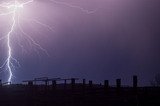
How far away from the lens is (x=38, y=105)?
69.9 feet

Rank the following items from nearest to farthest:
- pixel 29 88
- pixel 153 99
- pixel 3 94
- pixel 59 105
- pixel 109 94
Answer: pixel 153 99, pixel 109 94, pixel 59 105, pixel 29 88, pixel 3 94

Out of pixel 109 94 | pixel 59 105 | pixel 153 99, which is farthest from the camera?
pixel 59 105

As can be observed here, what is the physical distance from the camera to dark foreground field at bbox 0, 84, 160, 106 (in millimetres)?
17922

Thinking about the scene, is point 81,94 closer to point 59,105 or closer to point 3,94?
point 59,105

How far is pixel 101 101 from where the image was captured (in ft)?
62.6

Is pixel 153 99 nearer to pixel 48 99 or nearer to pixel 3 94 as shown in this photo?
pixel 48 99

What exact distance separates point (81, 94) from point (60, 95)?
1443 mm

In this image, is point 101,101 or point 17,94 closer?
point 101,101

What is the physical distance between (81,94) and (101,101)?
1.22 m

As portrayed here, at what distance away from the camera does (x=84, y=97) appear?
1977 cm

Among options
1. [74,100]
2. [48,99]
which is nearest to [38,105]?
[48,99]

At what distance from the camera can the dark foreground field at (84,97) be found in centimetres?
1792

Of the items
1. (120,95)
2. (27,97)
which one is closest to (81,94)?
(120,95)

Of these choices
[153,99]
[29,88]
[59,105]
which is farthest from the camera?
[29,88]
